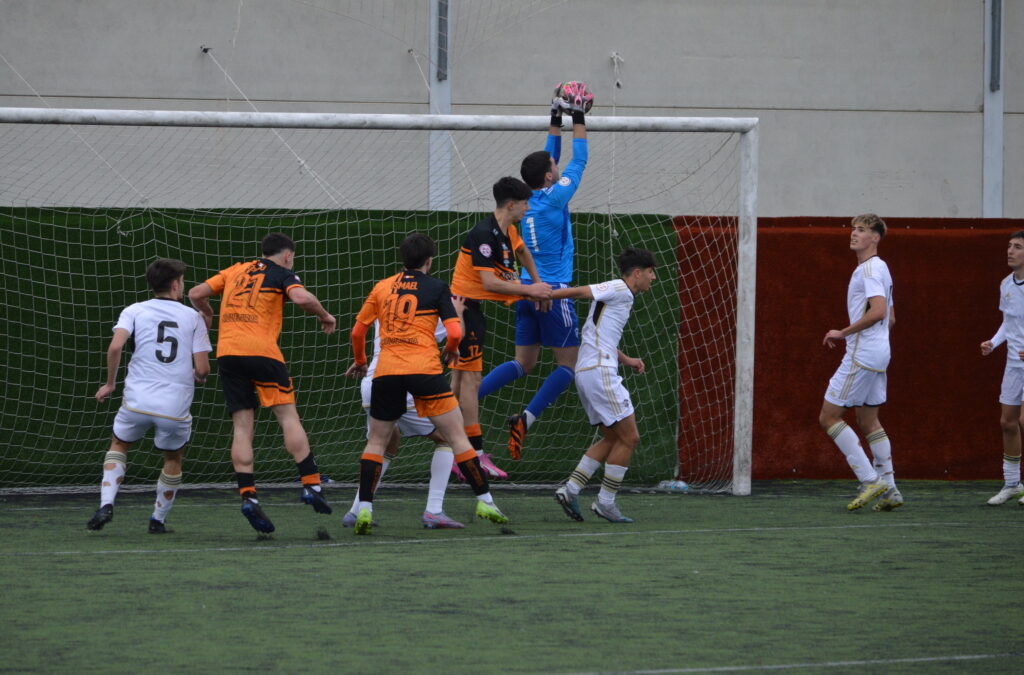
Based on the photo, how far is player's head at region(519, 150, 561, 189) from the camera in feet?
29.1

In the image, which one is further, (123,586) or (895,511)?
(895,511)

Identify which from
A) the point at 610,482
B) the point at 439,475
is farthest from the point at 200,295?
the point at 610,482

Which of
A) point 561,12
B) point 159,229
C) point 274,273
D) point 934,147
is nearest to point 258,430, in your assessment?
point 159,229

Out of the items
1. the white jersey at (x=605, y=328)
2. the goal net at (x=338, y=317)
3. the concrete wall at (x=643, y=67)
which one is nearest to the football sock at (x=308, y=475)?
the white jersey at (x=605, y=328)

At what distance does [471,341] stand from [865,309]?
2.70 m

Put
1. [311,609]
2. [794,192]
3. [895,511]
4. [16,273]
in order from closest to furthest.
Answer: [311,609]
[895,511]
[16,273]
[794,192]

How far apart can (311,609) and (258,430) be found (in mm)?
5622

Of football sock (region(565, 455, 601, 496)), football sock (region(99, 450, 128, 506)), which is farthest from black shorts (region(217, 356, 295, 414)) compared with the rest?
football sock (region(565, 455, 601, 496))

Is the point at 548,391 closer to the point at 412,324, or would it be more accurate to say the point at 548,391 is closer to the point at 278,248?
the point at 412,324

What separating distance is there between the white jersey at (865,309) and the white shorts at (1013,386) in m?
1.07

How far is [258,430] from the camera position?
10586 mm

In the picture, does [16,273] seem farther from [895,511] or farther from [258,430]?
[895,511]

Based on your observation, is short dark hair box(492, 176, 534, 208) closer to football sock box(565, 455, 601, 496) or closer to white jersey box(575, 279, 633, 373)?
white jersey box(575, 279, 633, 373)

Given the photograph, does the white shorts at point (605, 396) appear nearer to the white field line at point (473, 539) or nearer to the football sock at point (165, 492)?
the white field line at point (473, 539)
